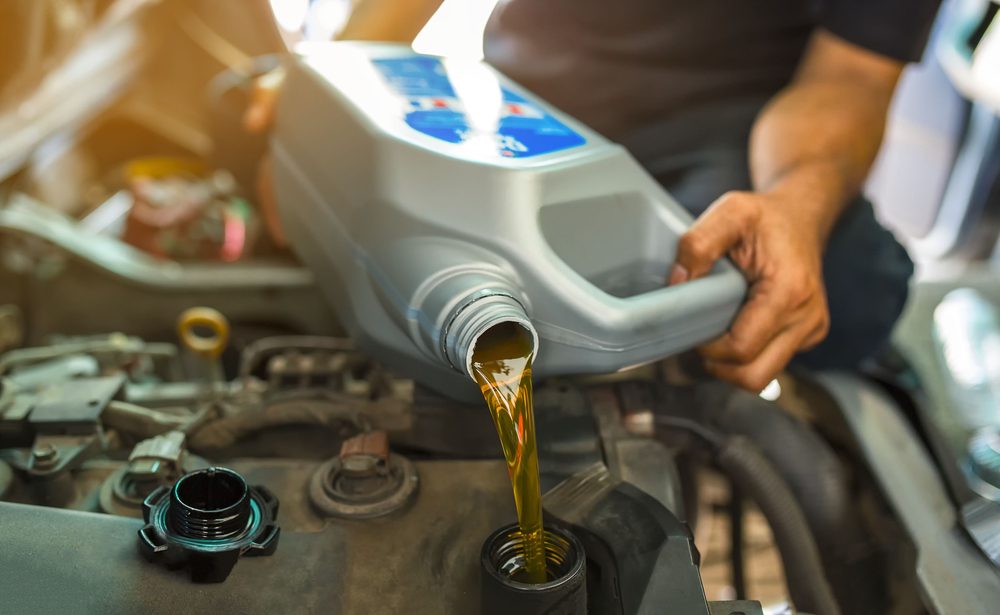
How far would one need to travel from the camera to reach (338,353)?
1.01m

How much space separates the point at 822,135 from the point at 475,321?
0.61 metres

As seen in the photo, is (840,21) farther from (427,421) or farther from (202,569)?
(202,569)

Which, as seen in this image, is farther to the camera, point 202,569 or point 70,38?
point 70,38

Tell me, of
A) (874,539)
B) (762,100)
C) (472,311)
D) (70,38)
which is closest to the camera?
(472,311)

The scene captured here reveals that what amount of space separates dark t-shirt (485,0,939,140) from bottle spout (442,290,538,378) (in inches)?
25.4

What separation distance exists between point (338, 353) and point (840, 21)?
2.32 ft

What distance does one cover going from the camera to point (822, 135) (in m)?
1.03

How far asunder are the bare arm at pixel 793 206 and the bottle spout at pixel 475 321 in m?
0.23

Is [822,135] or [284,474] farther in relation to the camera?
[822,135]

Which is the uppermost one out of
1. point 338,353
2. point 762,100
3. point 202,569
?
point 762,100

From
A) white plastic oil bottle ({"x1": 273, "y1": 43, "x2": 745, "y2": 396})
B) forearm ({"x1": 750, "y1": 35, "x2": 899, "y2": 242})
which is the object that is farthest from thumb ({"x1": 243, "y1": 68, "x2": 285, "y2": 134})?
forearm ({"x1": 750, "y1": 35, "x2": 899, "y2": 242})

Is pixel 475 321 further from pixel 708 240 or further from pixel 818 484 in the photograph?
pixel 818 484

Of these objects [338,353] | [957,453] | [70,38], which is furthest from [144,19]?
[957,453]

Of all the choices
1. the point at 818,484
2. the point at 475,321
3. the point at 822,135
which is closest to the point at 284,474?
the point at 475,321
